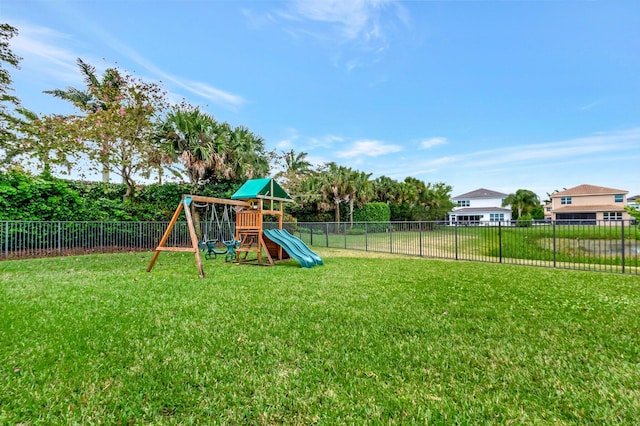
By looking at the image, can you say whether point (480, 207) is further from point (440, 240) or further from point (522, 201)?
point (440, 240)

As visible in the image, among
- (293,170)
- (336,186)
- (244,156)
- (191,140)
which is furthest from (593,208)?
(191,140)

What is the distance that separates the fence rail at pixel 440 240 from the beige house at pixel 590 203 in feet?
168

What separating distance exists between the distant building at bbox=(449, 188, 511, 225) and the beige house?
332 inches

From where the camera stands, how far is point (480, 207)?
194 ft

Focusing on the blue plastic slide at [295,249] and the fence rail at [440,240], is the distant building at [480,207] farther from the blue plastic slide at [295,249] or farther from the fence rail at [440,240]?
the blue plastic slide at [295,249]

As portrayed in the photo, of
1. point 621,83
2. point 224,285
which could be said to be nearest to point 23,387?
point 224,285

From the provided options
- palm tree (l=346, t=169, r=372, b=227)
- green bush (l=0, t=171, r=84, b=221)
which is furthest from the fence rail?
palm tree (l=346, t=169, r=372, b=227)

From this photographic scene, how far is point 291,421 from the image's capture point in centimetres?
201

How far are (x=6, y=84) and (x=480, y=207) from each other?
64659 millimetres

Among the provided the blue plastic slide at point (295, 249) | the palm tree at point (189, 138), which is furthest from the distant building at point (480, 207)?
the blue plastic slide at point (295, 249)

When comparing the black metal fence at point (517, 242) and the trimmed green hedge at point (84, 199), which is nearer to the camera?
the black metal fence at point (517, 242)

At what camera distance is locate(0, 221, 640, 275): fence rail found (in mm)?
9062

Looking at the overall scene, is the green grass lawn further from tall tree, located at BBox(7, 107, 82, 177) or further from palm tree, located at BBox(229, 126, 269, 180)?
palm tree, located at BBox(229, 126, 269, 180)

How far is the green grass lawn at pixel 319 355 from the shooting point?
6.98ft
